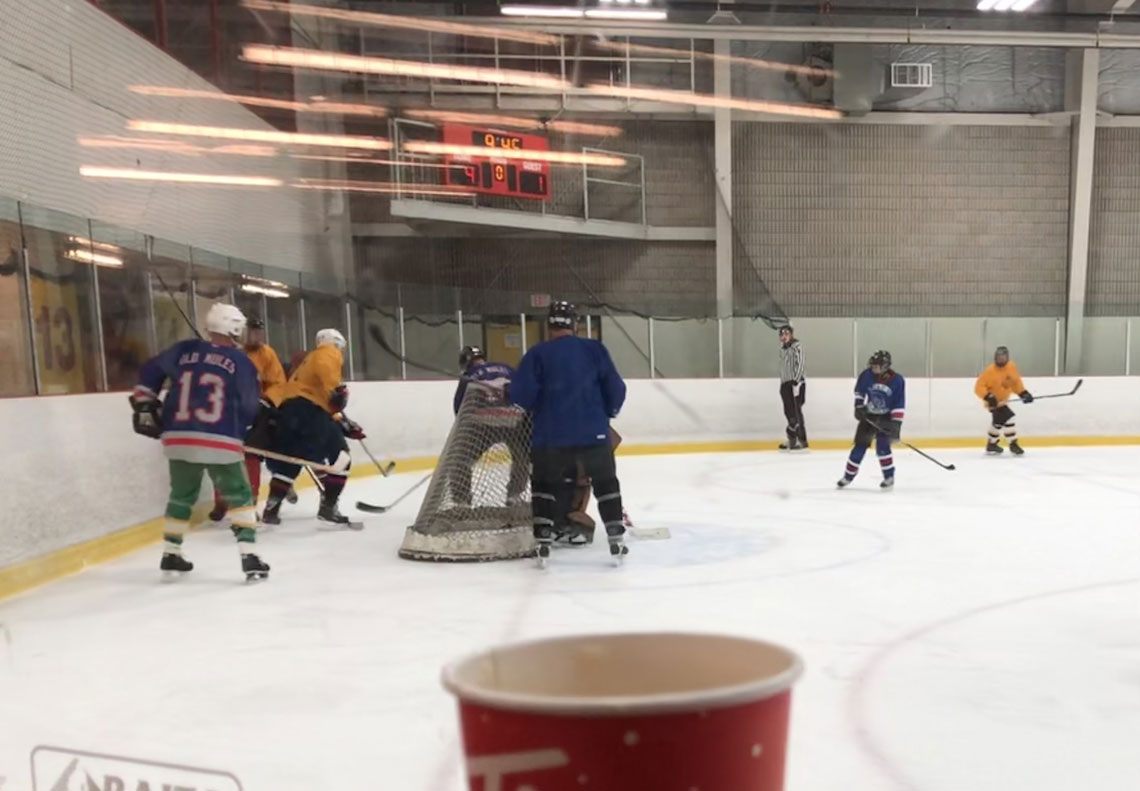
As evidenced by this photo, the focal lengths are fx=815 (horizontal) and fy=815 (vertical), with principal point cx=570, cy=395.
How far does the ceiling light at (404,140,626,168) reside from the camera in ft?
28.2

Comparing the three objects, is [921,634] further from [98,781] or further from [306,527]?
[306,527]

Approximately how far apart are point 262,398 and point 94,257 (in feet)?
3.56

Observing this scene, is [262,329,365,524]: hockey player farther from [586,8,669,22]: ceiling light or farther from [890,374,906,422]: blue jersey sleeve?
[586,8,669,22]: ceiling light

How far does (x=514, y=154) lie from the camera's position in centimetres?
891

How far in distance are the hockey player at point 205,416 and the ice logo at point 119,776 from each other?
62.5 inches

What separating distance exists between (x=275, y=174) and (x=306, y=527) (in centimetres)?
424

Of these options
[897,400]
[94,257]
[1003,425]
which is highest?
[94,257]

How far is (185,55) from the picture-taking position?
5816mm

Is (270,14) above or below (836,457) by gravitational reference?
above

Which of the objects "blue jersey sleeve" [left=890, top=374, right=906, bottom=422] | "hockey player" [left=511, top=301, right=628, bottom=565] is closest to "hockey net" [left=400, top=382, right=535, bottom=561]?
"hockey player" [left=511, top=301, right=628, bottom=565]

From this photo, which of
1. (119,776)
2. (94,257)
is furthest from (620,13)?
(119,776)

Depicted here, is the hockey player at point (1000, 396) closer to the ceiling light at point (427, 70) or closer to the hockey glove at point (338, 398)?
the ceiling light at point (427, 70)

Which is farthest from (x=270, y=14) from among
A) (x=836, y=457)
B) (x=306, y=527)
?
(x=836, y=457)

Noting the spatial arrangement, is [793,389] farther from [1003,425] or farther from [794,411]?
[1003,425]
